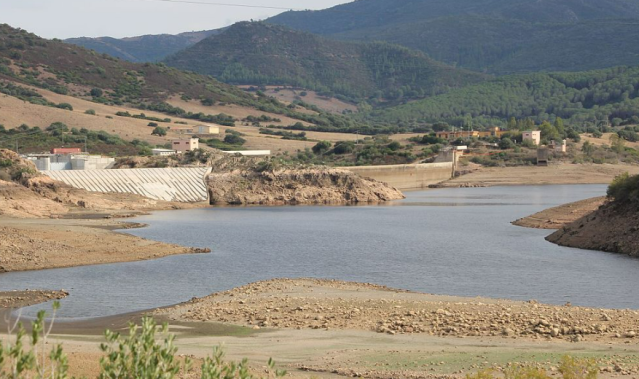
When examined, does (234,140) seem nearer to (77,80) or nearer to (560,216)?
(77,80)

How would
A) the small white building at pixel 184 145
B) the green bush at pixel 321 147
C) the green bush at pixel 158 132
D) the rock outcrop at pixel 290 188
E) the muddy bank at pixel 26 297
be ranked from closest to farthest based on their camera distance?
the muddy bank at pixel 26 297
the rock outcrop at pixel 290 188
the small white building at pixel 184 145
the green bush at pixel 321 147
the green bush at pixel 158 132

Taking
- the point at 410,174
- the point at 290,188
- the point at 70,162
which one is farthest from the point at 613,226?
the point at 410,174

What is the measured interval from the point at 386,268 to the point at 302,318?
46.9ft

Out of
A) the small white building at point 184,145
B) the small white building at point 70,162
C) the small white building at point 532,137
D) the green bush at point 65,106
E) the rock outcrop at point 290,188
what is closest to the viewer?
the small white building at point 70,162

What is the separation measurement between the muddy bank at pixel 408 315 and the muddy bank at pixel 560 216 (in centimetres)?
2773

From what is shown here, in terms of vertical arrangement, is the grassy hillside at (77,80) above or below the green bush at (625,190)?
above

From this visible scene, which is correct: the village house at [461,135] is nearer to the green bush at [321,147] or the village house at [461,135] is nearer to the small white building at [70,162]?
the green bush at [321,147]

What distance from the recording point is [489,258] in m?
44.5

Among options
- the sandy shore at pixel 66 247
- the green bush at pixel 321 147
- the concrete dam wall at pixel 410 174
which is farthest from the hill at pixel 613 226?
the green bush at pixel 321 147

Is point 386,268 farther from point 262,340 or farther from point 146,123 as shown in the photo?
point 146,123

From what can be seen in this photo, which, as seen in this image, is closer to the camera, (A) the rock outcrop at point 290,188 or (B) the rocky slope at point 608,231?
(B) the rocky slope at point 608,231

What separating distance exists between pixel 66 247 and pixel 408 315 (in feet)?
66.3

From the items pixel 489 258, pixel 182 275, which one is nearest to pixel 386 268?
pixel 489 258

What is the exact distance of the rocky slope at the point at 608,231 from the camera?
44.4 metres
